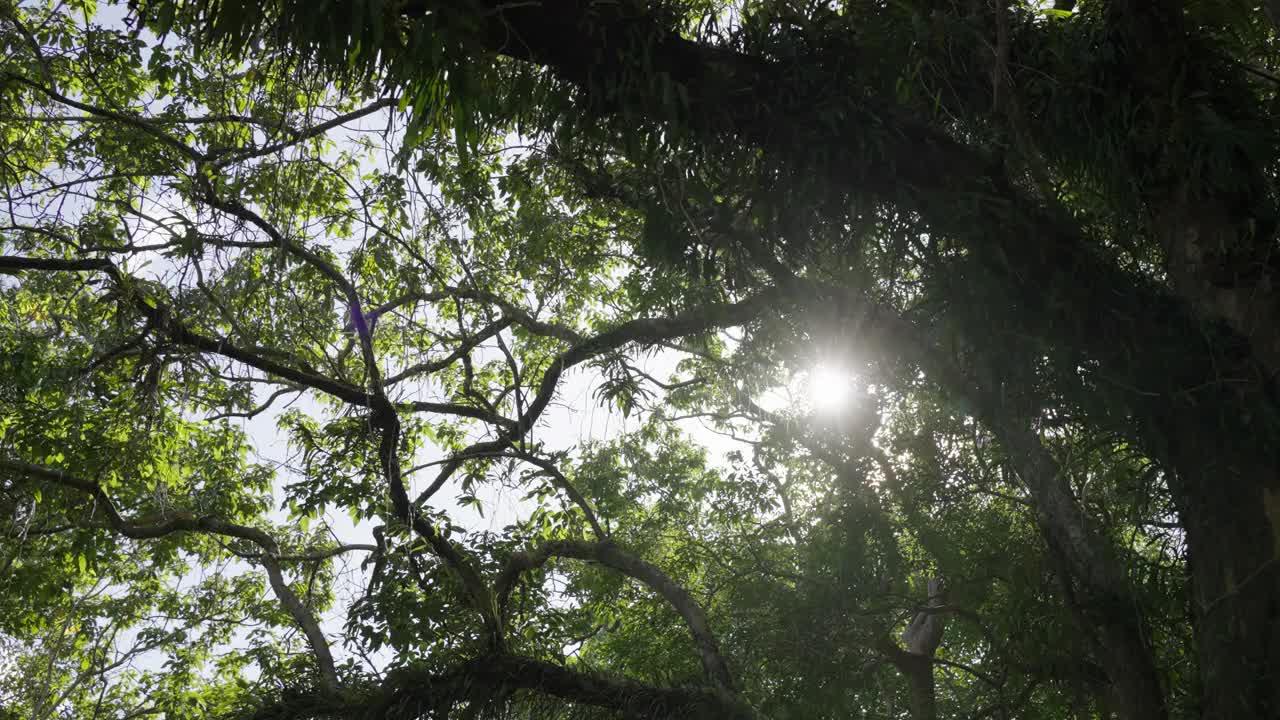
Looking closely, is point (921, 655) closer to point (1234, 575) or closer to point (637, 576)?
point (637, 576)

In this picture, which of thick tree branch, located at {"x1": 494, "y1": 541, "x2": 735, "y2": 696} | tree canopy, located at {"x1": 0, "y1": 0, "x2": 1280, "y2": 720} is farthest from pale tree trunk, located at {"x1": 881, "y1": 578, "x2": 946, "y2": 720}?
thick tree branch, located at {"x1": 494, "y1": 541, "x2": 735, "y2": 696}

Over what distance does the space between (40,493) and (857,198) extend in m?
5.33

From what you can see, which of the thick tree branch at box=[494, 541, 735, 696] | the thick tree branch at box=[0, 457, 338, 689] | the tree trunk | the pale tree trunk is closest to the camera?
the tree trunk

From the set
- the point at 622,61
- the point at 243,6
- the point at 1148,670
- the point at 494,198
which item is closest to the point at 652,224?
the point at 622,61

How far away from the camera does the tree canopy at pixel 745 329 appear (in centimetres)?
283

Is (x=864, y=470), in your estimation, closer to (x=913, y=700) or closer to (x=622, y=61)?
(x=913, y=700)

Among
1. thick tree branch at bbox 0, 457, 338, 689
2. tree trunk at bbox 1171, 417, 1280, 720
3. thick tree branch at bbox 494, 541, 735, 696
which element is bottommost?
tree trunk at bbox 1171, 417, 1280, 720

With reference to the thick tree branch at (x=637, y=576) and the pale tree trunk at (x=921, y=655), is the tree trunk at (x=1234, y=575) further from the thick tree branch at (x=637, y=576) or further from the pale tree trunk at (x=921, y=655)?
the pale tree trunk at (x=921, y=655)

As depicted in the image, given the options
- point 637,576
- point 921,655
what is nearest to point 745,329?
point 637,576

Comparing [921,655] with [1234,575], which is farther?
[921,655]

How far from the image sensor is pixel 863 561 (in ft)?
17.6

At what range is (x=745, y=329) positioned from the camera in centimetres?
546

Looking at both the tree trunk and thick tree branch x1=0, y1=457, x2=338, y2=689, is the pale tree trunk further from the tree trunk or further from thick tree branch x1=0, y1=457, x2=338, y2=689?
thick tree branch x1=0, y1=457, x2=338, y2=689

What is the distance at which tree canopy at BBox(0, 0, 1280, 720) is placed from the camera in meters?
2.83
